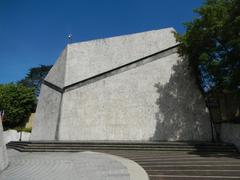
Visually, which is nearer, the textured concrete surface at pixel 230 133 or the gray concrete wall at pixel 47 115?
the textured concrete surface at pixel 230 133

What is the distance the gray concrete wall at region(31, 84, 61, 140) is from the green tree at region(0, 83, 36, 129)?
12.4 meters

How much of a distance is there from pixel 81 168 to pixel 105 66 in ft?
37.5

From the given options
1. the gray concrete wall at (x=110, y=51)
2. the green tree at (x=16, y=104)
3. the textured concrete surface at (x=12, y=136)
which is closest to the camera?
the gray concrete wall at (x=110, y=51)

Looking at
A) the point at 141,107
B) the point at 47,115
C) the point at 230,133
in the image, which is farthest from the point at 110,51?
the point at 230,133

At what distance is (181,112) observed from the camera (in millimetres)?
16406

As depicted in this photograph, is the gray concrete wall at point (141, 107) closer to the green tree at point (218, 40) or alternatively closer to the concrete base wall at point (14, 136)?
the green tree at point (218, 40)

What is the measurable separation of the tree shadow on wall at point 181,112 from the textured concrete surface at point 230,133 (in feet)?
6.38

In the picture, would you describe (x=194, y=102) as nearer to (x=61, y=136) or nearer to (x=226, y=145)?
(x=226, y=145)

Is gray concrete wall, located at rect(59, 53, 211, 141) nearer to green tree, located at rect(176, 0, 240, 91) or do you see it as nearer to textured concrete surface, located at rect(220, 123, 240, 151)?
textured concrete surface, located at rect(220, 123, 240, 151)

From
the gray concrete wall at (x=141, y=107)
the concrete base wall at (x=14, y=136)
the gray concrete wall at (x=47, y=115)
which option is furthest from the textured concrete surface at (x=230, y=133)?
the concrete base wall at (x=14, y=136)

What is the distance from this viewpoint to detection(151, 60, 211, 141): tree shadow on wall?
1620 cm

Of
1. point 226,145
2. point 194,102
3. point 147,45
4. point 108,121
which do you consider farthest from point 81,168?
point 147,45

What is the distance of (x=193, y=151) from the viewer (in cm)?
1178

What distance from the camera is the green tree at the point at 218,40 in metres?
10.6
